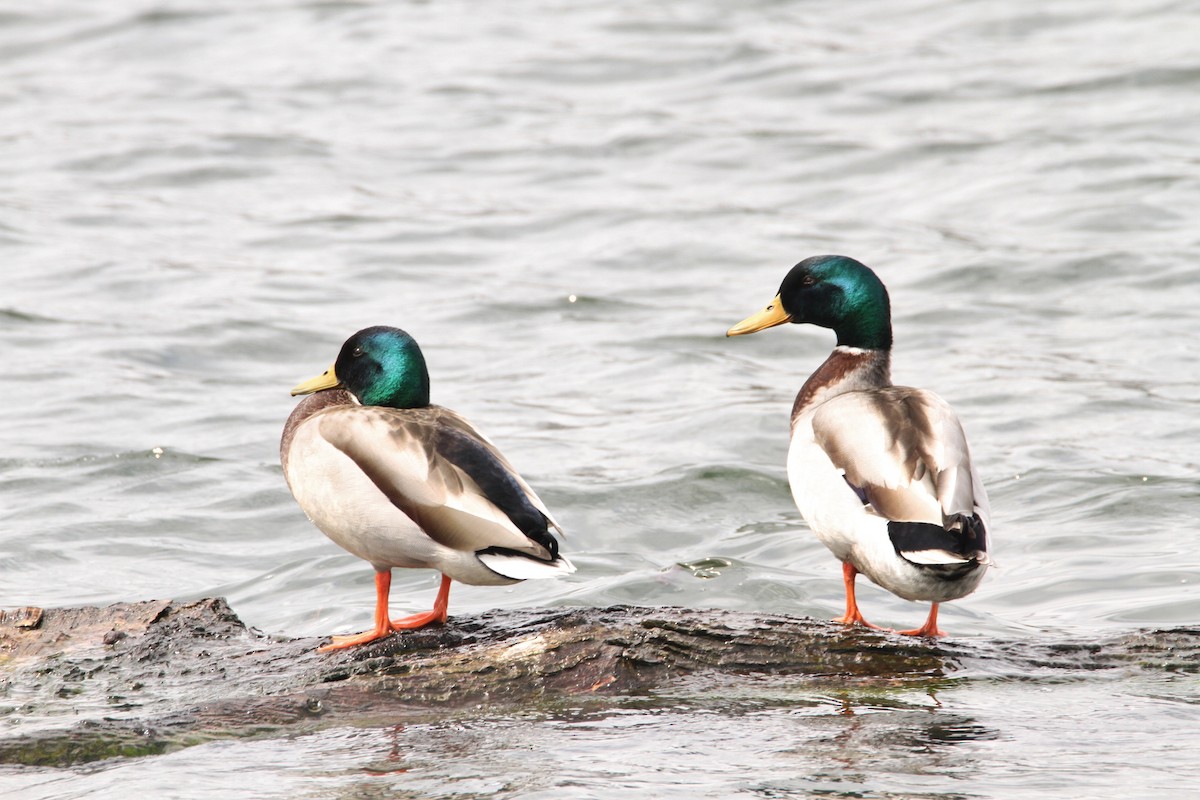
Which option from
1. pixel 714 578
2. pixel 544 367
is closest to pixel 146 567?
pixel 714 578

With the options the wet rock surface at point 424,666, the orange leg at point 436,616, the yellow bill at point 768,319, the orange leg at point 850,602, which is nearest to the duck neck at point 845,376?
→ the yellow bill at point 768,319

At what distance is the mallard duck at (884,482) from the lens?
15.6 feet

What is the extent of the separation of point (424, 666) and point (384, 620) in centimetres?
33

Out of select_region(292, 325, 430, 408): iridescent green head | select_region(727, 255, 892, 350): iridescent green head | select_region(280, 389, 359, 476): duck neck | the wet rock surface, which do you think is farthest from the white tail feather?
select_region(727, 255, 892, 350): iridescent green head

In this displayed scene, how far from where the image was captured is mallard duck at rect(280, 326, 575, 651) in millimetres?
4695

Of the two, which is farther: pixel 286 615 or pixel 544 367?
pixel 544 367

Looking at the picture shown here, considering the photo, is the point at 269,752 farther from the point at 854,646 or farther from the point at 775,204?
the point at 775,204

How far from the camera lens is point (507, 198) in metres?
15.0

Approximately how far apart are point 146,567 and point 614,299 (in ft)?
17.2

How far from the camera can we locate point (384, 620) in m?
4.98

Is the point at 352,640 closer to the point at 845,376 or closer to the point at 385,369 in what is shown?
the point at 385,369

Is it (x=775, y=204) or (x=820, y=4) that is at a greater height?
(x=820, y=4)

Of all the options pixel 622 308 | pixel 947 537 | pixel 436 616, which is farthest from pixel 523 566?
pixel 622 308

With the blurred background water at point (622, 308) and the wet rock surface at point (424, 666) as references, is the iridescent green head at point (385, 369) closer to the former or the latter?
the wet rock surface at point (424, 666)
